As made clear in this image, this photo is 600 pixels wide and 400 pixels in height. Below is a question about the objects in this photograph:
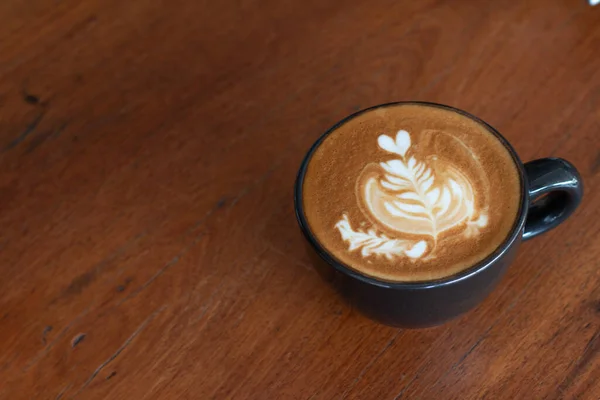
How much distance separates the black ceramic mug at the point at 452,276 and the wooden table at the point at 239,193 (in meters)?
0.09

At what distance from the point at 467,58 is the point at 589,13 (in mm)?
202

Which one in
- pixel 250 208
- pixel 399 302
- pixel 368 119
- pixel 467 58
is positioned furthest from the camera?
pixel 467 58

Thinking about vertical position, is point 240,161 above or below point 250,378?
above

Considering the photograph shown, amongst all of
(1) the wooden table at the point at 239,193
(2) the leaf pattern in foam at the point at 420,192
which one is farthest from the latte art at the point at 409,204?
(1) the wooden table at the point at 239,193

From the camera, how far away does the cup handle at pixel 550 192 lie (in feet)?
2.28

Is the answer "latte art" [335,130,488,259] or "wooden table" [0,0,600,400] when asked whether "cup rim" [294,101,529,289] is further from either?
"wooden table" [0,0,600,400]

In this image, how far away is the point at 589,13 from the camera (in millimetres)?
1031

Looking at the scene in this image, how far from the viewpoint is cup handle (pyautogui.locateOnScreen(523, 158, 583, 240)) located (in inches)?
27.4

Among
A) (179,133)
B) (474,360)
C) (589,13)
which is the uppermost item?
(179,133)

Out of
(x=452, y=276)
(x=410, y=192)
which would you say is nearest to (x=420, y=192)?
(x=410, y=192)

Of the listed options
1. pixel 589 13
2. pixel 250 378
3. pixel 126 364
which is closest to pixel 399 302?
pixel 250 378

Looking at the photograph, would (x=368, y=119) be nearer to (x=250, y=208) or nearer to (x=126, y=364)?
(x=250, y=208)

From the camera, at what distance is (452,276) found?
0.64 m

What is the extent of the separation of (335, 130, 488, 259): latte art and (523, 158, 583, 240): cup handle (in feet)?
0.20
